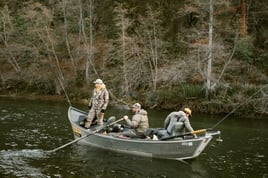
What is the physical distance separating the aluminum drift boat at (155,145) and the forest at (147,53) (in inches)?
438

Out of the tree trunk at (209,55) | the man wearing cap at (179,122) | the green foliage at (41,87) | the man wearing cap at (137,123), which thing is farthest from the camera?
the green foliage at (41,87)

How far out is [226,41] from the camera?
28359mm

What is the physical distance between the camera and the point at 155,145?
525 inches

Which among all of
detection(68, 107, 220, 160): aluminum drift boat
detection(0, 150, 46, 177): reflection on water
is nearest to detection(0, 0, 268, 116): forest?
detection(68, 107, 220, 160): aluminum drift boat

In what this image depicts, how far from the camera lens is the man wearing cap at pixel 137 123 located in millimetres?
13722

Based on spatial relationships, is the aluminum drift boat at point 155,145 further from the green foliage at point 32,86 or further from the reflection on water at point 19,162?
the green foliage at point 32,86

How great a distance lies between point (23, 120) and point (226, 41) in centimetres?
1580

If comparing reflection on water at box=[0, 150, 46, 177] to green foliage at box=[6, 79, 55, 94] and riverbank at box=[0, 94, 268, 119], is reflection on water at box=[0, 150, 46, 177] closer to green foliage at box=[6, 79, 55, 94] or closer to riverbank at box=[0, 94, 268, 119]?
riverbank at box=[0, 94, 268, 119]

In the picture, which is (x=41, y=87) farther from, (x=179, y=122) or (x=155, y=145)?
(x=179, y=122)

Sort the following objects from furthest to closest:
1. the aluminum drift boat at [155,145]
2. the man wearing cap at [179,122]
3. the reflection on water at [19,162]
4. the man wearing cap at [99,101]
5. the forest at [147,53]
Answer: the forest at [147,53], the man wearing cap at [99,101], the man wearing cap at [179,122], the aluminum drift boat at [155,145], the reflection on water at [19,162]

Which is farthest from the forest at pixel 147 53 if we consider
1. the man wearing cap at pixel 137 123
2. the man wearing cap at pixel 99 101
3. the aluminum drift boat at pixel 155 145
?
the man wearing cap at pixel 99 101

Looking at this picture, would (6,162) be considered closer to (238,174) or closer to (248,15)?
(238,174)

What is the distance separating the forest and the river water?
6730mm

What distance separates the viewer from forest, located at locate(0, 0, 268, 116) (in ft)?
→ 85.3
